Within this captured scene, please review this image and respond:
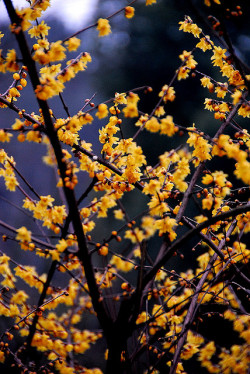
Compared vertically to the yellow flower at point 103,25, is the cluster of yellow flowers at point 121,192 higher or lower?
lower

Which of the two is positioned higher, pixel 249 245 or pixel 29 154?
pixel 29 154

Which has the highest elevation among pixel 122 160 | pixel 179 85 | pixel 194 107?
pixel 179 85

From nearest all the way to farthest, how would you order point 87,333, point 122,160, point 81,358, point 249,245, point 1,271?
point 1,271, point 122,160, point 87,333, point 81,358, point 249,245

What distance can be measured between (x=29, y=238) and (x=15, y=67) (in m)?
1.19

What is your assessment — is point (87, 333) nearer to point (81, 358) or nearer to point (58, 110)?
point (81, 358)

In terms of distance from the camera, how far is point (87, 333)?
11.0ft

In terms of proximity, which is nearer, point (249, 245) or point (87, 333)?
point (87, 333)

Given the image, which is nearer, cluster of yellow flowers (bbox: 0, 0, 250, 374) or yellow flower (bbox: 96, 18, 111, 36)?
cluster of yellow flowers (bbox: 0, 0, 250, 374)

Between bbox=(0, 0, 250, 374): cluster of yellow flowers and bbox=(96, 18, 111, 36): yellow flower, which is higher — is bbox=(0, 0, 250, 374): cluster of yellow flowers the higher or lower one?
the lower one

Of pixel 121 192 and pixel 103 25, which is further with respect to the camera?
pixel 121 192

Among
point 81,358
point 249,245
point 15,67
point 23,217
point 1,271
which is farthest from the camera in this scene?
point 23,217

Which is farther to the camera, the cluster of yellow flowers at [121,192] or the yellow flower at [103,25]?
the yellow flower at [103,25]

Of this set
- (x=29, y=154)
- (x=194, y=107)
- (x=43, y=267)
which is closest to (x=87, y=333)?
(x=43, y=267)

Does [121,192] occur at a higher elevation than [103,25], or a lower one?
lower
